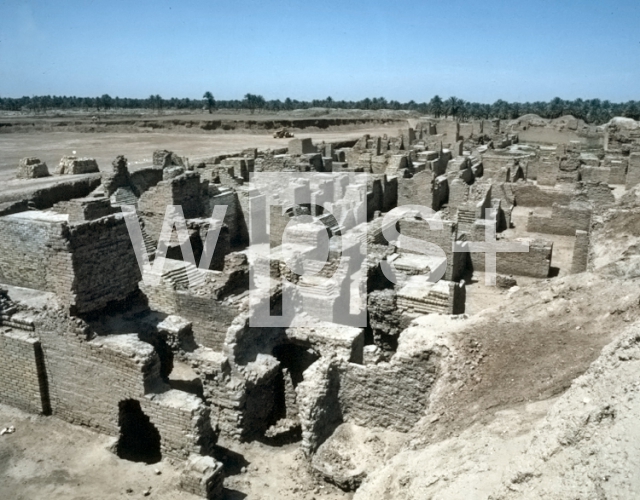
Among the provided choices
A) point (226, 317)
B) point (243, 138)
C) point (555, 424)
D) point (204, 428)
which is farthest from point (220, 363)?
point (243, 138)

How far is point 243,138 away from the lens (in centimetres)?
5906

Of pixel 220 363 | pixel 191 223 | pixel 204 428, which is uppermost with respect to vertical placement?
pixel 191 223

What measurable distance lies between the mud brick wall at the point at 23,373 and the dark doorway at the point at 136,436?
4.65 ft

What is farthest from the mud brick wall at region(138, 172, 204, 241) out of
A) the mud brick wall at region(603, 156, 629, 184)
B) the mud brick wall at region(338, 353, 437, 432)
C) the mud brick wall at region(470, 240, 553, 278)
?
the mud brick wall at region(603, 156, 629, 184)

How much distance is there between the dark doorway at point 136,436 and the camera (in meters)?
7.41

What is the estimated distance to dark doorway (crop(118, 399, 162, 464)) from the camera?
7410mm

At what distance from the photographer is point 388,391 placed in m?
7.08

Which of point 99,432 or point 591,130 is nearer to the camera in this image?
point 99,432

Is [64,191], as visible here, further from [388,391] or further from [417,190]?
[388,391]

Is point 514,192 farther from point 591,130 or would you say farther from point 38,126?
point 38,126

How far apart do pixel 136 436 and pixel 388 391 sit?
384 centimetres

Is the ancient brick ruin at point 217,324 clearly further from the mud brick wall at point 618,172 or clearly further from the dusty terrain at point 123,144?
the dusty terrain at point 123,144

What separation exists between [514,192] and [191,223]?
48.2 ft

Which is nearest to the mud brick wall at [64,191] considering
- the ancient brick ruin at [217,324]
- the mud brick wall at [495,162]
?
the ancient brick ruin at [217,324]
